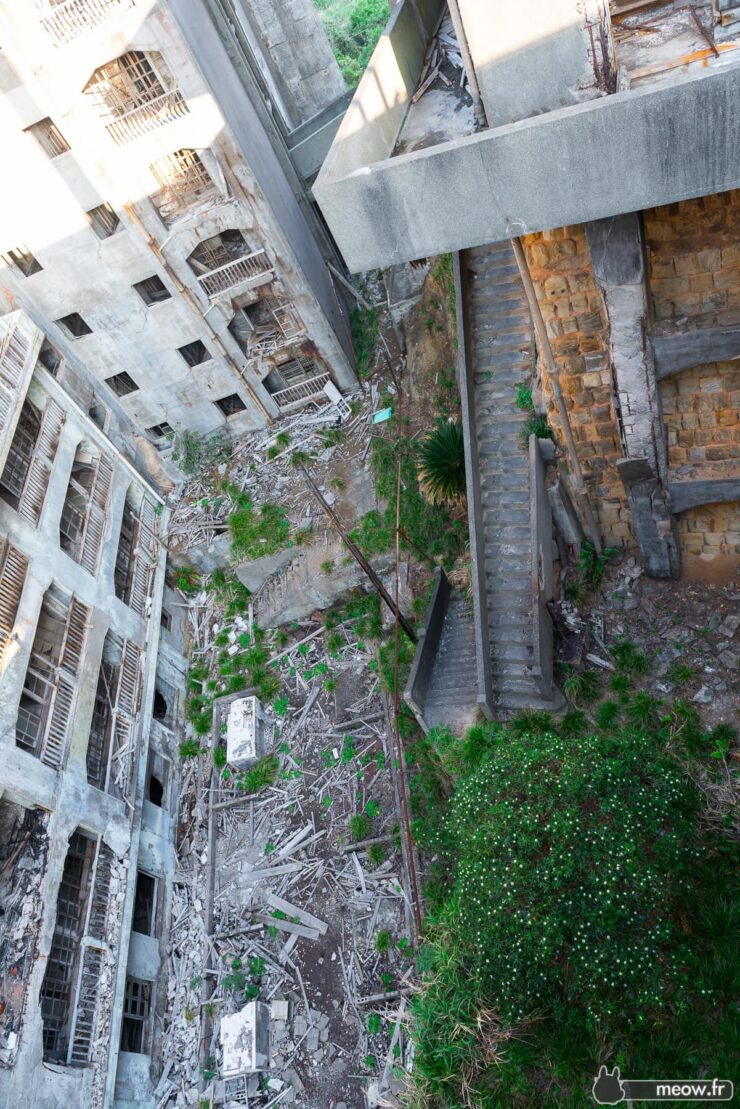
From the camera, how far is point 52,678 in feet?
51.4

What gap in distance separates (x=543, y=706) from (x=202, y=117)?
14.1 m

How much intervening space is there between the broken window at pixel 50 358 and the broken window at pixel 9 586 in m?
6.84

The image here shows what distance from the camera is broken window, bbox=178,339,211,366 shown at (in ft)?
71.6

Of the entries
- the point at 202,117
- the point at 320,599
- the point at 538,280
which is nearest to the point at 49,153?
the point at 202,117

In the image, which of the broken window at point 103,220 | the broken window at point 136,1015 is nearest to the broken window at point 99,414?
the broken window at point 103,220

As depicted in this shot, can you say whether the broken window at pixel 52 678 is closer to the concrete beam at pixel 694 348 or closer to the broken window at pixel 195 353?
the broken window at pixel 195 353

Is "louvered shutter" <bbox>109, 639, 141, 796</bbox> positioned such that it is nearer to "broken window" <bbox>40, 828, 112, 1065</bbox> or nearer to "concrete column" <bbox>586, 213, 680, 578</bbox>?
"broken window" <bbox>40, 828, 112, 1065</bbox>

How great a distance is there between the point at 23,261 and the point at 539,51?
→ 1495 cm

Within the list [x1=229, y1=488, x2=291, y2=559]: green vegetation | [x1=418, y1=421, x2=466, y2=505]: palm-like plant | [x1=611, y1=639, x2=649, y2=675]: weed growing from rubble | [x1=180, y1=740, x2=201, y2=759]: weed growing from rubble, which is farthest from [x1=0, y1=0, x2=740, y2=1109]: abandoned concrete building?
[x1=418, y1=421, x2=466, y2=505]: palm-like plant

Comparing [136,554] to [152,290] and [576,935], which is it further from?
[576,935]

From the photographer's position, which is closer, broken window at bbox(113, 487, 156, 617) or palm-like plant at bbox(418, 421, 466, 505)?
palm-like plant at bbox(418, 421, 466, 505)

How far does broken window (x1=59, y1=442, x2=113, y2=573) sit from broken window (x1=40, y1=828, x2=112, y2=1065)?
5.95 metres

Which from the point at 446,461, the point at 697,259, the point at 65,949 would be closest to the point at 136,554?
the point at 446,461

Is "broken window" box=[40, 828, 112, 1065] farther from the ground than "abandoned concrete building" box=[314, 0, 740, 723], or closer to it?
closer to it
